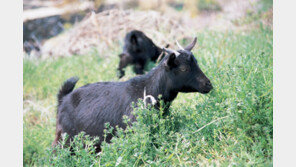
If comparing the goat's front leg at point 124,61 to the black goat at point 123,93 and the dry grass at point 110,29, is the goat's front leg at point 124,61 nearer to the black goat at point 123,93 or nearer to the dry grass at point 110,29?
the dry grass at point 110,29

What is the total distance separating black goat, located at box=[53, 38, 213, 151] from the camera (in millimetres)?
3973

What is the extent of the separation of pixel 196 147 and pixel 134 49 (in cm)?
419

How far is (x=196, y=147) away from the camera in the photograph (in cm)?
358

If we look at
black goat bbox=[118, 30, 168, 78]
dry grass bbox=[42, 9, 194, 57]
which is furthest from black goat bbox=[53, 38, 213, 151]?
dry grass bbox=[42, 9, 194, 57]

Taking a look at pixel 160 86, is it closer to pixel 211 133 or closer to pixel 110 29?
pixel 211 133

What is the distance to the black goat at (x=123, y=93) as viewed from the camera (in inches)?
156

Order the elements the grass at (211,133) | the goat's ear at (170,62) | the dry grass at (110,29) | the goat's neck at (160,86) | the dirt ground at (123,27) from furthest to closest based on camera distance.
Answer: the dry grass at (110,29), the dirt ground at (123,27), the goat's neck at (160,86), the goat's ear at (170,62), the grass at (211,133)

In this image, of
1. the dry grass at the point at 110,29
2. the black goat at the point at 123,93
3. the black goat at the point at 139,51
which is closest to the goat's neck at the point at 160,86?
the black goat at the point at 123,93

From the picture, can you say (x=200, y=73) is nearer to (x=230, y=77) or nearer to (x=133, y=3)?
(x=230, y=77)

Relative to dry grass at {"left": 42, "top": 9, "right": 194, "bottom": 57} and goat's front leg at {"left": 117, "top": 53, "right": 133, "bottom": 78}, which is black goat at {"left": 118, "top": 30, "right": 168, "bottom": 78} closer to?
goat's front leg at {"left": 117, "top": 53, "right": 133, "bottom": 78}

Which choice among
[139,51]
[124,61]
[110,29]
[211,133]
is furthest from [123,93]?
[110,29]

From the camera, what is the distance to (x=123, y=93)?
4.35 meters

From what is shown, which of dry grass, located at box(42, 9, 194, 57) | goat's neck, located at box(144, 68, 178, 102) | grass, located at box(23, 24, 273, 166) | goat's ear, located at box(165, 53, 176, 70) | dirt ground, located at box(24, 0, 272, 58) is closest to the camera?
grass, located at box(23, 24, 273, 166)

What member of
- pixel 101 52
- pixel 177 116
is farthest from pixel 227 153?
pixel 101 52
